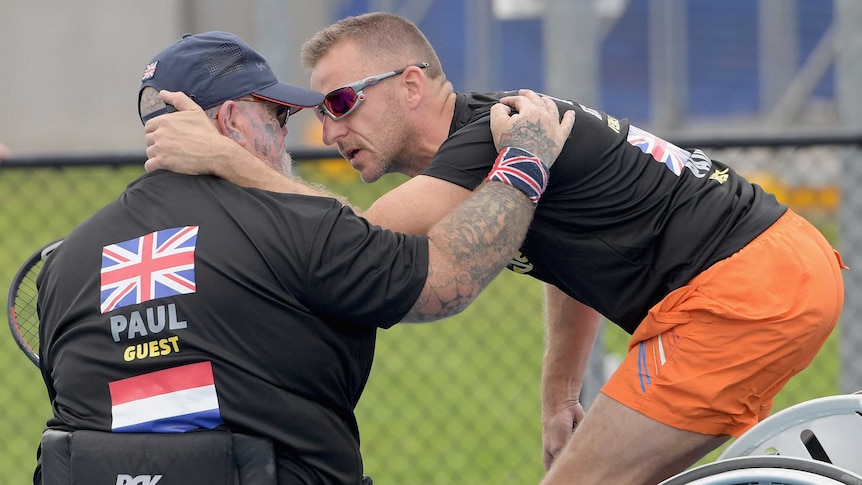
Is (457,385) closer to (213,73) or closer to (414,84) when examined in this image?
(414,84)


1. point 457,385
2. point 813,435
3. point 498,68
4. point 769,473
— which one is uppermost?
point 769,473

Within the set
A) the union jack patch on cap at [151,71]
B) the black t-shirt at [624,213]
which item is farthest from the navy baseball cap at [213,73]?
the black t-shirt at [624,213]

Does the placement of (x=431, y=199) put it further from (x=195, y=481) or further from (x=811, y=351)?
(x=811, y=351)

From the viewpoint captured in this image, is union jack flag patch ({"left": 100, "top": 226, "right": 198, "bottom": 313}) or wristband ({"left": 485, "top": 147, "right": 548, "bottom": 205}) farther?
wristband ({"left": 485, "top": 147, "right": 548, "bottom": 205})

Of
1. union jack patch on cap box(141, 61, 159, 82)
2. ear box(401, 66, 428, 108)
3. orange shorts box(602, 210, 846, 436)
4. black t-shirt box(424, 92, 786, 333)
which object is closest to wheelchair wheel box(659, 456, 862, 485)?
orange shorts box(602, 210, 846, 436)

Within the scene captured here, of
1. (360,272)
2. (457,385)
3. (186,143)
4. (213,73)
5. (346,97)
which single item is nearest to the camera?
(360,272)

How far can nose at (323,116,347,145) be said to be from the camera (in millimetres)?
3365

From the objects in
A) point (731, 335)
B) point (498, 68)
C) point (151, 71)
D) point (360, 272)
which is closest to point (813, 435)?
point (731, 335)

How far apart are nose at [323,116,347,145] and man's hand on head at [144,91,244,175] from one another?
631 mm

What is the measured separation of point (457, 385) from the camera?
286 inches

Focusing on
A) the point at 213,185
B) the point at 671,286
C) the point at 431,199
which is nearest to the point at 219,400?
the point at 213,185

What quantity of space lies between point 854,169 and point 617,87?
558 inches

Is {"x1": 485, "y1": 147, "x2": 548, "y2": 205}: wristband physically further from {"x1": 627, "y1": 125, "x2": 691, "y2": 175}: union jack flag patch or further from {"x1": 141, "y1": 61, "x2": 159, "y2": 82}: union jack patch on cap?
{"x1": 141, "y1": 61, "x2": 159, "y2": 82}: union jack patch on cap

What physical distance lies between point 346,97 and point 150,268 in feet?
3.14
